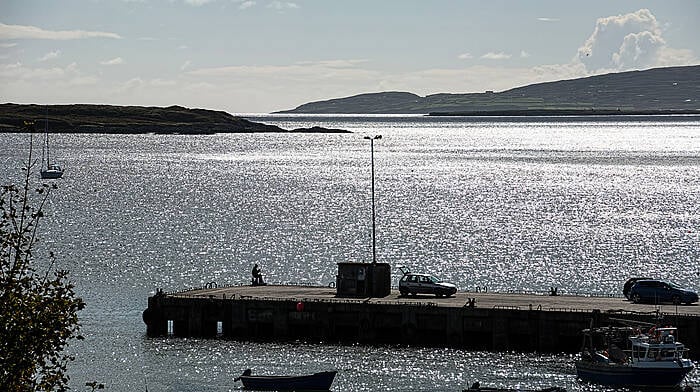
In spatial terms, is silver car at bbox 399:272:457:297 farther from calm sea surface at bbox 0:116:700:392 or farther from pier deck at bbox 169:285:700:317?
calm sea surface at bbox 0:116:700:392

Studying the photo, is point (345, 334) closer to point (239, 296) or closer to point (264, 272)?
point (239, 296)

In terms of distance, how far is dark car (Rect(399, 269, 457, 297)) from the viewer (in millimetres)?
65688

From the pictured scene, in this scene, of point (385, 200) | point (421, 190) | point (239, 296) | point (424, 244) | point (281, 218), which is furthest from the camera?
point (421, 190)

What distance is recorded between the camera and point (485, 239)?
116250 mm

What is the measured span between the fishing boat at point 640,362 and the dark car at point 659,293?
9492 millimetres

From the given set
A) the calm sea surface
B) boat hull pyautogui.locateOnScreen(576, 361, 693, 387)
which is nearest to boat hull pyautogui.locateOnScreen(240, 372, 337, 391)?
the calm sea surface

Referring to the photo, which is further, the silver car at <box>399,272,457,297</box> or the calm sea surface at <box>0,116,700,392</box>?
the silver car at <box>399,272,457,297</box>

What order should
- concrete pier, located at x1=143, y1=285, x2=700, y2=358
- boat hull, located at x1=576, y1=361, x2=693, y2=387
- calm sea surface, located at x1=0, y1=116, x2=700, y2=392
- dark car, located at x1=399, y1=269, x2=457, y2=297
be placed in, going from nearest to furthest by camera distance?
boat hull, located at x1=576, y1=361, x2=693, y2=387
calm sea surface, located at x1=0, y1=116, x2=700, y2=392
concrete pier, located at x1=143, y1=285, x2=700, y2=358
dark car, located at x1=399, y1=269, x2=457, y2=297

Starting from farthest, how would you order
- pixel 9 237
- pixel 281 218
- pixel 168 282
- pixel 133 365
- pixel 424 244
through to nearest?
pixel 281 218, pixel 424 244, pixel 168 282, pixel 133 365, pixel 9 237

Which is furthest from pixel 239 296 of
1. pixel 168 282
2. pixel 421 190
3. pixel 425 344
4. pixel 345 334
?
pixel 421 190

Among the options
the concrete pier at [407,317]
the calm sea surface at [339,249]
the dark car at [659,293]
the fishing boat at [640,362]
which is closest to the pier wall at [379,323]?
the concrete pier at [407,317]

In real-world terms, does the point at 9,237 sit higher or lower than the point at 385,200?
higher

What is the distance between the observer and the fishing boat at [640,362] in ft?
170

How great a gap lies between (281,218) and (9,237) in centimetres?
11367
